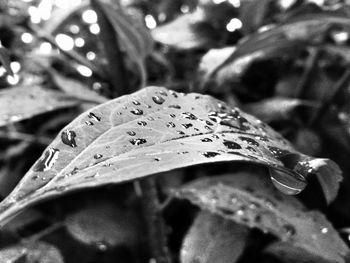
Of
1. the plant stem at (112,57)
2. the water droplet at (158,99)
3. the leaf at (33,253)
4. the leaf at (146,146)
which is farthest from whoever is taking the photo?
the plant stem at (112,57)

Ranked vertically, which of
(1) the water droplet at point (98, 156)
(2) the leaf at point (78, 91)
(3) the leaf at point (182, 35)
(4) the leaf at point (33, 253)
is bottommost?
(4) the leaf at point (33, 253)

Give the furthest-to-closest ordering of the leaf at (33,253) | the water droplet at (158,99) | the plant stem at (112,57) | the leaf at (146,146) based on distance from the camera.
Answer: the plant stem at (112,57) < the leaf at (33,253) < the water droplet at (158,99) < the leaf at (146,146)

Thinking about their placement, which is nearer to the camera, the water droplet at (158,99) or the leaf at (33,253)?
the water droplet at (158,99)

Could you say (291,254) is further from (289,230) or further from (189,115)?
(189,115)

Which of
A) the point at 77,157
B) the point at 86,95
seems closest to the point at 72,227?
the point at 86,95

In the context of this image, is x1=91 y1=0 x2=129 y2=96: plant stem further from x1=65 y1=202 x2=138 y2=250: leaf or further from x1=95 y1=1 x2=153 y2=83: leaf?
x1=65 y1=202 x2=138 y2=250: leaf

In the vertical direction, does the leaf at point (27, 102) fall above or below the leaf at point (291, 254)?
above

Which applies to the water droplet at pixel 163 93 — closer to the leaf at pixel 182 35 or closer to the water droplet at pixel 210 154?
the water droplet at pixel 210 154

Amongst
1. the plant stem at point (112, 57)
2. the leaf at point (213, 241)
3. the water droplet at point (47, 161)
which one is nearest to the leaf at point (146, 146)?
the water droplet at point (47, 161)
